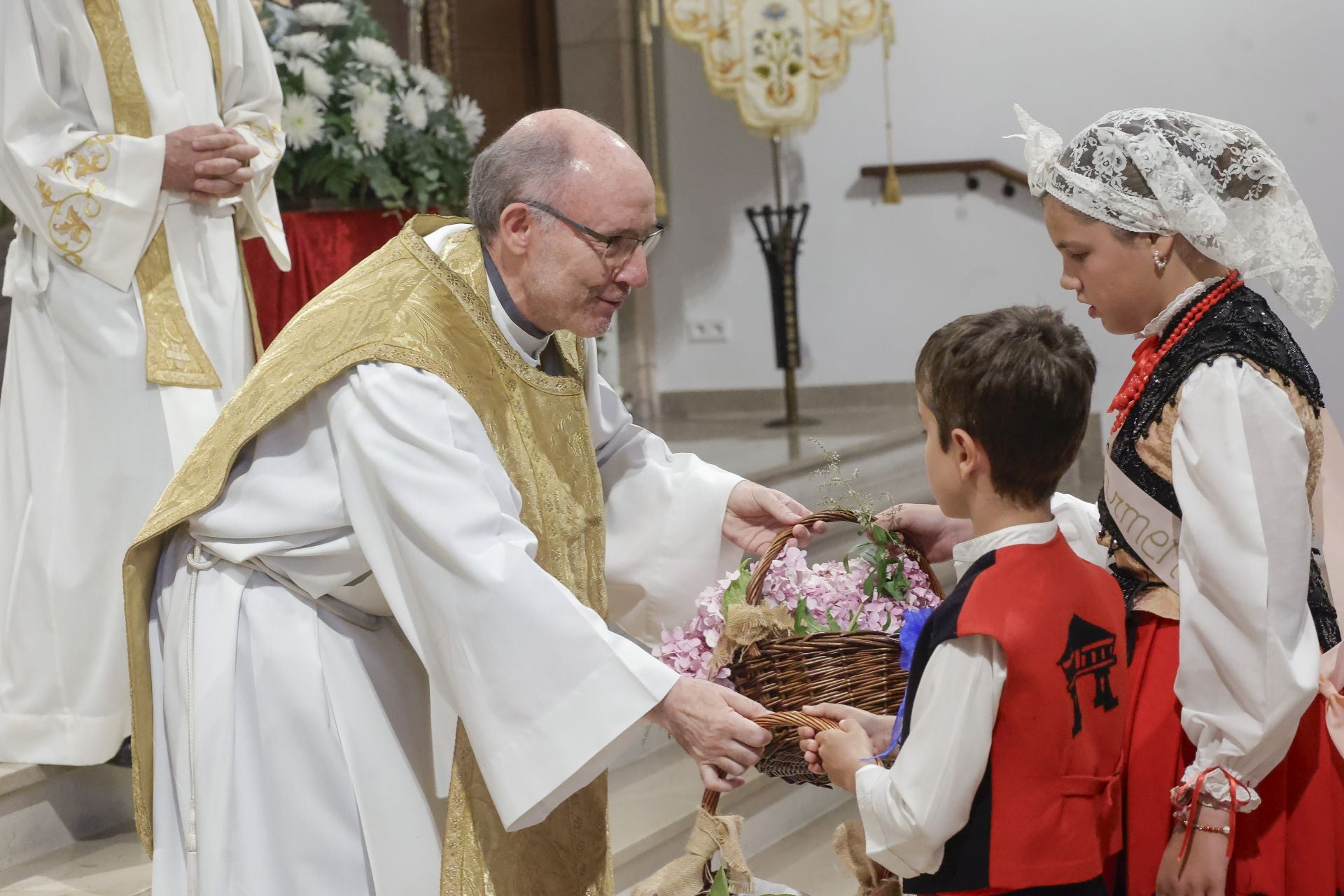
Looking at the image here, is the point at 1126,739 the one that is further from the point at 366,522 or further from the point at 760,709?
the point at 366,522

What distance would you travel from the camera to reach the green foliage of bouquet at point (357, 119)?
197 inches

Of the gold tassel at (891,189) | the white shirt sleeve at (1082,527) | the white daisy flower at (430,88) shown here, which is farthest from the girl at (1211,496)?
the gold tassel at (891,189)

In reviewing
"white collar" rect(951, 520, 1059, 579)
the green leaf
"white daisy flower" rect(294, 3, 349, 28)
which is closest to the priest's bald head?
the green leaf

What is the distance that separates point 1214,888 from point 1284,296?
876 mm

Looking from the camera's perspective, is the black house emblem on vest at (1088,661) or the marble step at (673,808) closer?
the black house emblem on vest at (1088,661)

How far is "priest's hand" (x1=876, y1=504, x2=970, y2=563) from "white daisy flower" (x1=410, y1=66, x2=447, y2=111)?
345 cm

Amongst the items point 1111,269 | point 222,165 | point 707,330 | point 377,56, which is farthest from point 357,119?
point 707,330

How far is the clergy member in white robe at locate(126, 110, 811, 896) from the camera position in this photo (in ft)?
6.80

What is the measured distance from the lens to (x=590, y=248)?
2.30 meters

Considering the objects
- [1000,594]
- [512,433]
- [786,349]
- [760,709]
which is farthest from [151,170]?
[786,349]

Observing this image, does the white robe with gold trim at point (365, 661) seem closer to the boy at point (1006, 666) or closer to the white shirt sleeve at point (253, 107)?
the boy at point (1006, 666)

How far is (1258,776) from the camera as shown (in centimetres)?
204

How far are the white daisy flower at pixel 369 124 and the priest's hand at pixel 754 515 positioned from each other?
2.76 metres

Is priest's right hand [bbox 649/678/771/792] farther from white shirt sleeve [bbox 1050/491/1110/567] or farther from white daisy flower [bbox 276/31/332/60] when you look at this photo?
white daisy flower [bbox 276/31/332/60]
